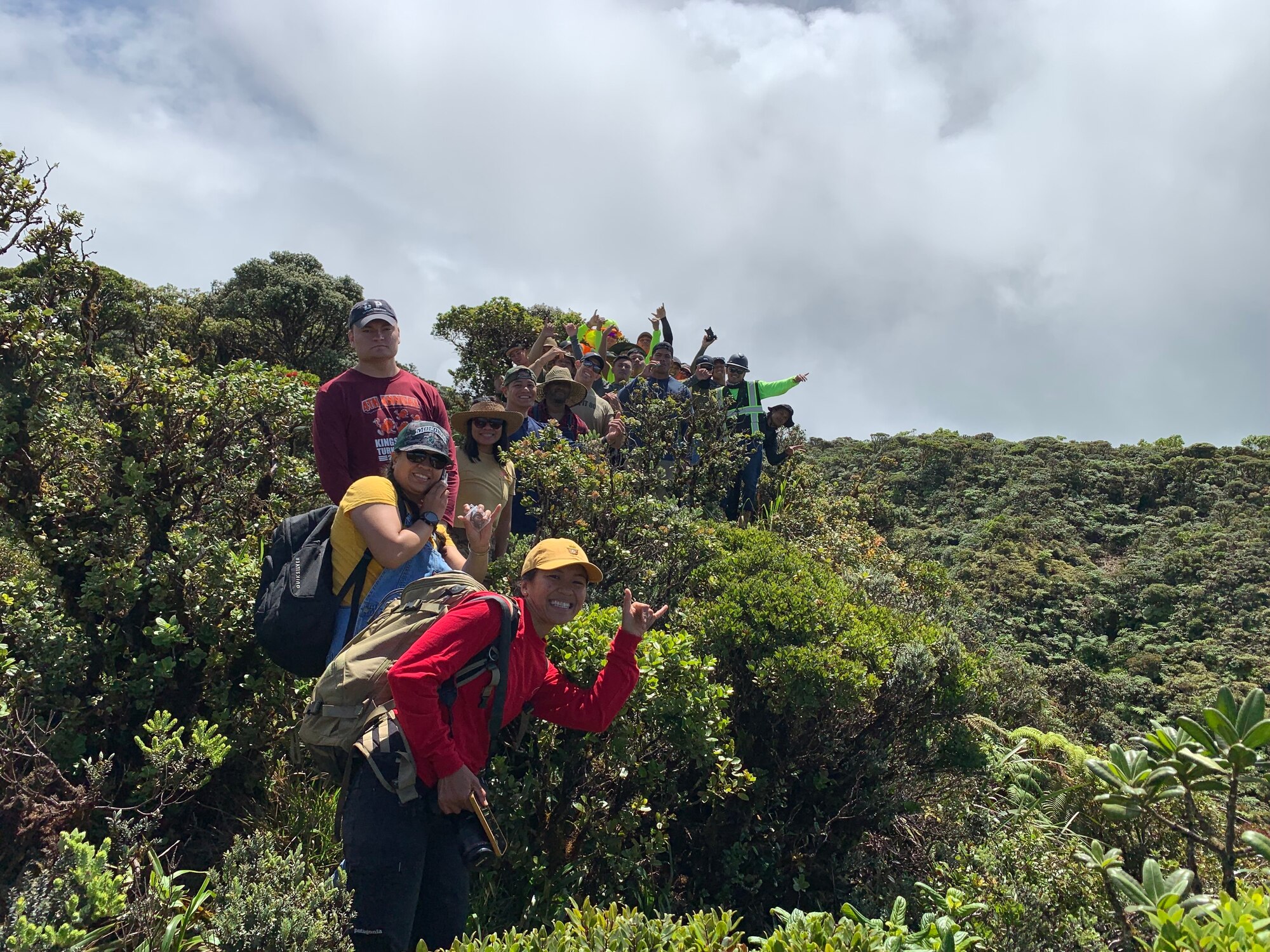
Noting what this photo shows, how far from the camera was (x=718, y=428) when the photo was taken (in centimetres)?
754

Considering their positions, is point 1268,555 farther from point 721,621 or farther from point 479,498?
point 479,498

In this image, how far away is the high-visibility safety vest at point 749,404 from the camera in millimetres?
8461

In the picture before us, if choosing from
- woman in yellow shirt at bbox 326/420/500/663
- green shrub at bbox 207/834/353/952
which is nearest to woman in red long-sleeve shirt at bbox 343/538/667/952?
green shrub at bbox 207/834/353/952

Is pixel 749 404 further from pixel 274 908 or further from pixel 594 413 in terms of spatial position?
pixel 274 908

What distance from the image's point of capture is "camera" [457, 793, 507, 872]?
2.41 m

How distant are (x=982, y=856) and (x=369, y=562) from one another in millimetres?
2544

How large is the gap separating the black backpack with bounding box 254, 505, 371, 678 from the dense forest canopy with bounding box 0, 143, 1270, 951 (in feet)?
2.30

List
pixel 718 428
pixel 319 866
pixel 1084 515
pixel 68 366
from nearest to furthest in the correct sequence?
pixel 319 866
pixel 68 366
pixel 718 428
pixel 1084 515

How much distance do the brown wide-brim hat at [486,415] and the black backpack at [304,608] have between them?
2.22 m

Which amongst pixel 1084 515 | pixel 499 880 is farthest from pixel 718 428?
pixel 1084 515

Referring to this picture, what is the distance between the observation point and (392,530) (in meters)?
2.68

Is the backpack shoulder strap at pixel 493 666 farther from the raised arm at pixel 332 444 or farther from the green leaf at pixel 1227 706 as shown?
the green leaf at pixel 1227 706

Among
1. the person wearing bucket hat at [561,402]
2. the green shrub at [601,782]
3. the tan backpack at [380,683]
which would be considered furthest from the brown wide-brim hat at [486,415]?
the tan backpack at [380,683]

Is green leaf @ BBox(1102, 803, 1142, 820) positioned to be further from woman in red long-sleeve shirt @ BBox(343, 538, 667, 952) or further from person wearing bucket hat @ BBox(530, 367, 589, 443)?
person wearing bucket hat @ BBox(530, 367, 589, 443)
